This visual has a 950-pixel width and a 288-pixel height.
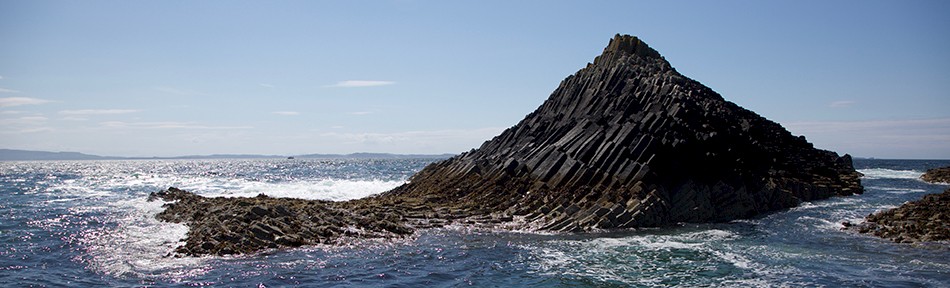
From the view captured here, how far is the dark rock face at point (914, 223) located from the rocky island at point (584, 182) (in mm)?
6147

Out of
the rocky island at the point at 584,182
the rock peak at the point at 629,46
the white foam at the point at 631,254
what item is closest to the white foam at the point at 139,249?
the rocky island at the point at 584,182

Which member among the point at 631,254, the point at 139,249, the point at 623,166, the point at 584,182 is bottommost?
the point at 139,249

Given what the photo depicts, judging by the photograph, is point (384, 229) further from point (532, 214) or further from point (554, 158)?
point (554, 158)

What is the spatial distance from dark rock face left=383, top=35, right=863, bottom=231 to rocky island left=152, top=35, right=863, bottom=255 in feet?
0.28

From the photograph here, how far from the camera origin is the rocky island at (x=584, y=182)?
2780 centimetres

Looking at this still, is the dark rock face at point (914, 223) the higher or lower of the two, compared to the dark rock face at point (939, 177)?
lower

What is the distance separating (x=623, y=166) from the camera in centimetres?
3356

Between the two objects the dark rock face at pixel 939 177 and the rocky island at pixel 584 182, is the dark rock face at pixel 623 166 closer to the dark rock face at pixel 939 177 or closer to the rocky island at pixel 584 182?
the rocky island at pixel 584 182

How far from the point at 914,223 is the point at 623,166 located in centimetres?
1281

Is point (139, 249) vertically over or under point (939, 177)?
under

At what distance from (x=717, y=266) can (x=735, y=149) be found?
819 inches

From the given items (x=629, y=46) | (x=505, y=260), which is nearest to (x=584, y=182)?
(x=505, y=260)

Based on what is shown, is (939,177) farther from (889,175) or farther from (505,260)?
(505,260)

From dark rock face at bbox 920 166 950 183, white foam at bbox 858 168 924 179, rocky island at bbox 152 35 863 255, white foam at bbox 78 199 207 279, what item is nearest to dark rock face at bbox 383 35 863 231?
rocky island at bbox 152 35 863 255
